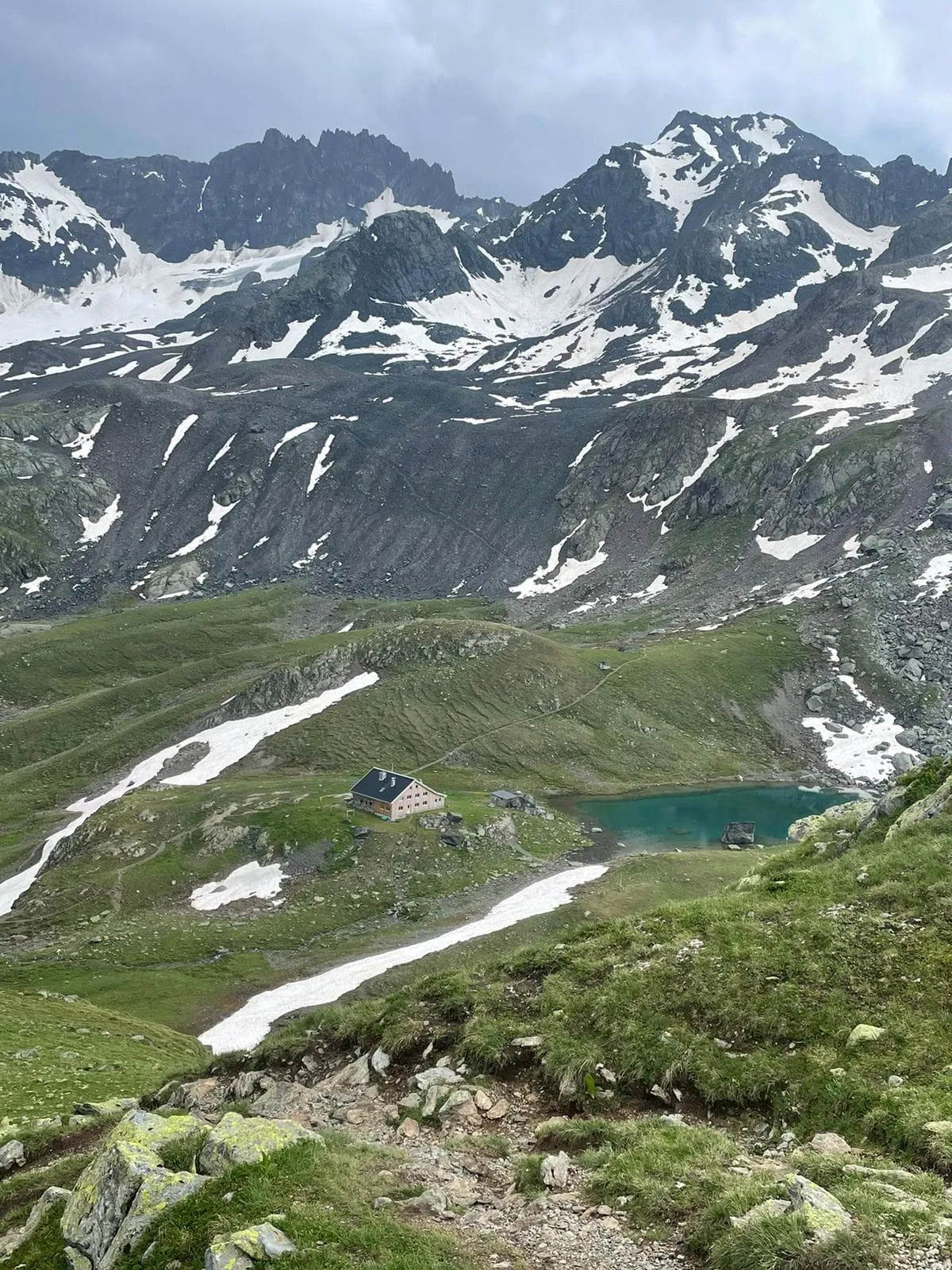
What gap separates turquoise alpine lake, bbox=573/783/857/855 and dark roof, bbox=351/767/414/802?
23.0 meters

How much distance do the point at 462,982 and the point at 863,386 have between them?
217 metres

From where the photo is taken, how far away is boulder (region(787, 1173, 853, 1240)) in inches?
355

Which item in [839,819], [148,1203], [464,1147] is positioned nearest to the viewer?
[148,1203]

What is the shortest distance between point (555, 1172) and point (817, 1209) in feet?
15.8

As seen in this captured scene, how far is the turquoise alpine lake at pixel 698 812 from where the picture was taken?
83.0 m

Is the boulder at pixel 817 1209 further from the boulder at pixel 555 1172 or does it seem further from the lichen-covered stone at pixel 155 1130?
the lichen-covered stone at pixel 155 1130

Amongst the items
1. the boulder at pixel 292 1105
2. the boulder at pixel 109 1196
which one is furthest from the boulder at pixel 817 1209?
the boulder at pixel 292 1105

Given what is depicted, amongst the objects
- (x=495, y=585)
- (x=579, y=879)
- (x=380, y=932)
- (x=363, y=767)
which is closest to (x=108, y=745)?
(x=363, y=767)

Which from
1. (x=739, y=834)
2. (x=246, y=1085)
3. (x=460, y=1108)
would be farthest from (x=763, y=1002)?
(x=739, y=834)

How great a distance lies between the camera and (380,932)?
60.7 m

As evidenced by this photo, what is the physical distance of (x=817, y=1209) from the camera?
9406mm

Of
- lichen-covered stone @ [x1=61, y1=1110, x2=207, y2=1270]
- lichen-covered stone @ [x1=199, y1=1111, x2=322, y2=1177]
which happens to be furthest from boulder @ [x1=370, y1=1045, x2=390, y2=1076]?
lichen-covered stone @ [x1=61, y1=1110, x2=207, y2=1270]

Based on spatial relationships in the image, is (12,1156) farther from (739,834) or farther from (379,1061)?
(739,834)

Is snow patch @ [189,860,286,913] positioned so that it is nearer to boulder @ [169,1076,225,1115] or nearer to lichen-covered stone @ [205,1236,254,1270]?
boulder @ [169,1076,225,1115]
